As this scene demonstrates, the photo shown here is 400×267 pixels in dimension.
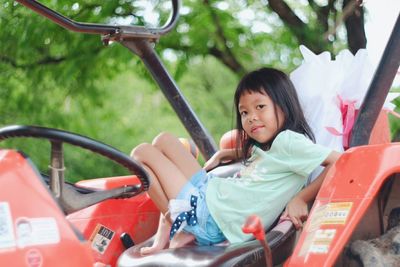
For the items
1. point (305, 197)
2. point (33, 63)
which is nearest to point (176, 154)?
point (305, 197)

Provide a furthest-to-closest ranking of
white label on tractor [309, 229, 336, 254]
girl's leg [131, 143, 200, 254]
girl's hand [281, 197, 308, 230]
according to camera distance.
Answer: girl's leg [131, 143, 200, 254], girl's hand [281, 197, 308, 230], white label on tractor [309, 229, 336, 254]

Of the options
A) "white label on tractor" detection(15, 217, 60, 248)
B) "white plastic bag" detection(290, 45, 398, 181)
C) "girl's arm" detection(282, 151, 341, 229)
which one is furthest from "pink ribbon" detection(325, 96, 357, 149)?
"white label on tractor" detection(15, 217, 60, 248)

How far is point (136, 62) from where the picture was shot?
4.96m

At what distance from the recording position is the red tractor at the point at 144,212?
4.98 ft

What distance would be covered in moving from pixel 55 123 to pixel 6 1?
164 cm

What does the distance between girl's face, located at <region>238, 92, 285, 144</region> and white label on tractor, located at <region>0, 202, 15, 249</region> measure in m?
1.03

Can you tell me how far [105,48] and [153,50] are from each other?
223 centimetres

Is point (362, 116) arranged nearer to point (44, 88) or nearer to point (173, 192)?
point (173, 192)

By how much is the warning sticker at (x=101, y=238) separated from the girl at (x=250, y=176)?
223 millimetres

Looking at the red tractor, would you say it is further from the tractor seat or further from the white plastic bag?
the white plastic bag

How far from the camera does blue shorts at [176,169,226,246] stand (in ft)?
7.25

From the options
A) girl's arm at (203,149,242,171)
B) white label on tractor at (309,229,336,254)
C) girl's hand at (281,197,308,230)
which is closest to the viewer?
white label on tractor at (309,229,336,254)

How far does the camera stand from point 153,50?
9.23 feet

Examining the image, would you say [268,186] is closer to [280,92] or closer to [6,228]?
[280,92]
